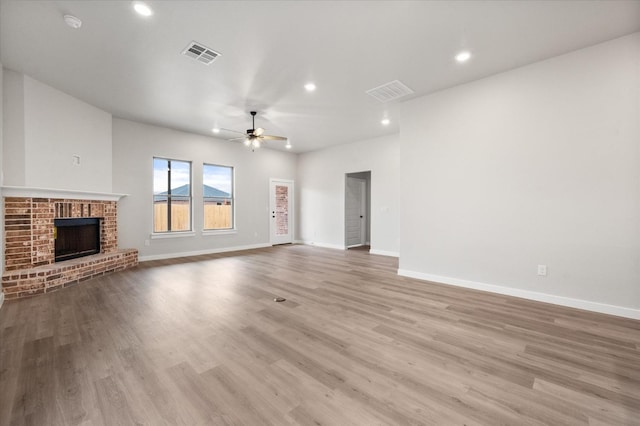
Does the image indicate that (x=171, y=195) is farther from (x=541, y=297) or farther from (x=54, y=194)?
(x=541, y=297)

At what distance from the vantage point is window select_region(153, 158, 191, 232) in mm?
6270

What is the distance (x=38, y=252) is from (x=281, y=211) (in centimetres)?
576

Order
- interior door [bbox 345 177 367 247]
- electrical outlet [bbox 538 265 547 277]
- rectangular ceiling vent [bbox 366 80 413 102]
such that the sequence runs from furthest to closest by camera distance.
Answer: interior door [bbox 345 177 367 247]
rectangular ceiling vent [bbox 366 80 413 102]
electrical outlet [bbox 538 265 547 277]

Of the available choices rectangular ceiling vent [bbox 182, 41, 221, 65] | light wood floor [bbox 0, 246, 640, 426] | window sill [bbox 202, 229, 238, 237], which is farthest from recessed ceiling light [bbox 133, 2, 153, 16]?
window sill [bbox 202, 229, 238, 237]

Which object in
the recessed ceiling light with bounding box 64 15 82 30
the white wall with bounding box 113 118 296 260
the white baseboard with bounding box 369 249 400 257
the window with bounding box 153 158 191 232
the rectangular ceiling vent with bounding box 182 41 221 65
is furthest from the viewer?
the white baseboard with bounding box 369 249 400 257

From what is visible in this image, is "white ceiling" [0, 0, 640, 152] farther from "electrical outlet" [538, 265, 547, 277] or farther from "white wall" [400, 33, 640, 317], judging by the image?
"electrical outlet" [538, 265, 547, 277]

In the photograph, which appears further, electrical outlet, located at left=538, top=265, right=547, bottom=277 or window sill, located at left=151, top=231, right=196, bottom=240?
window sill, located at left=151, top=231, right=196, bottom=240

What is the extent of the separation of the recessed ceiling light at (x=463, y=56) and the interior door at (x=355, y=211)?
4.90 m

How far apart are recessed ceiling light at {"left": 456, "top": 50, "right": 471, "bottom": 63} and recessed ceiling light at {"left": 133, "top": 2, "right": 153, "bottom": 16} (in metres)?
3.46

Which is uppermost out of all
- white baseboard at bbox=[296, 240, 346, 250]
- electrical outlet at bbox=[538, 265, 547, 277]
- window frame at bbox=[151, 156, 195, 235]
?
window frame at bbox=[151, 156, 195, 235]

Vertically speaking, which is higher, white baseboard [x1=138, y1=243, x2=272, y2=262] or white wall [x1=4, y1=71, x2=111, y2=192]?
white wall [x1=4, y1=71, x2=111, y2=192]

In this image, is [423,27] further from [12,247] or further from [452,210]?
[12,247]

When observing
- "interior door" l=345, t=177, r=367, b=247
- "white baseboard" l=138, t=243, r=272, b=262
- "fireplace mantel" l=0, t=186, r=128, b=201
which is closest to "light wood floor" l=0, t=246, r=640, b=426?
"fireplace mantel" l=0, t=186, r=128, b=201

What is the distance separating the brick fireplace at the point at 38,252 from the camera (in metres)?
3.67
